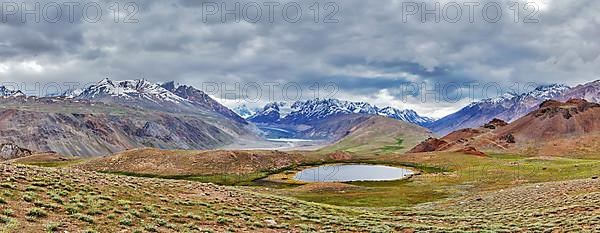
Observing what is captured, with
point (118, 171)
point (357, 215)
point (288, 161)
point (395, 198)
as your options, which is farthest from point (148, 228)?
point (288, 161)

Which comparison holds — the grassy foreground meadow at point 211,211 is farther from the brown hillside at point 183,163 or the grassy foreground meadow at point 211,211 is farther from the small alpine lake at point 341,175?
the brown hillside at point 183,163

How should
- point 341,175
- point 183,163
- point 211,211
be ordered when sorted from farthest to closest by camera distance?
point 183,163, point 341,175, point 211,211

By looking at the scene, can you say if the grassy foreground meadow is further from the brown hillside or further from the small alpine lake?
the brown hillside

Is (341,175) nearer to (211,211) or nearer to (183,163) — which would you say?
(183,163)

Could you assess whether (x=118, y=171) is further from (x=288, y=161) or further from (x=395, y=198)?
(x=395, y=198)

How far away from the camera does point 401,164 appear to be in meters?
176

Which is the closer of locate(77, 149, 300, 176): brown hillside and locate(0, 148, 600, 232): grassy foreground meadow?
locate(0, 148, 600, 232): grassy foreground meadow

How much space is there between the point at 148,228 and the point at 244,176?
11338 centimetres

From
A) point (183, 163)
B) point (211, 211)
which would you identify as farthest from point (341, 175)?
point (211, 211)

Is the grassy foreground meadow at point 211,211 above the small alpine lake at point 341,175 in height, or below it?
above

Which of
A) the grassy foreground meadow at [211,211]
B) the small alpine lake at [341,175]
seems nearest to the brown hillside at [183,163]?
the small alpine lake at [341,175]

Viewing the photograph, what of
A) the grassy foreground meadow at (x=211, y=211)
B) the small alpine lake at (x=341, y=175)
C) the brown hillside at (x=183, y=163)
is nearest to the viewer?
the grassy foreground meadow at (x=211, y=211)

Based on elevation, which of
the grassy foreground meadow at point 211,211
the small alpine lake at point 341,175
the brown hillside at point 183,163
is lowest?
the small alpine lake at point 341,175

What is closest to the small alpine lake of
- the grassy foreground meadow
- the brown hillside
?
the brown hillside
